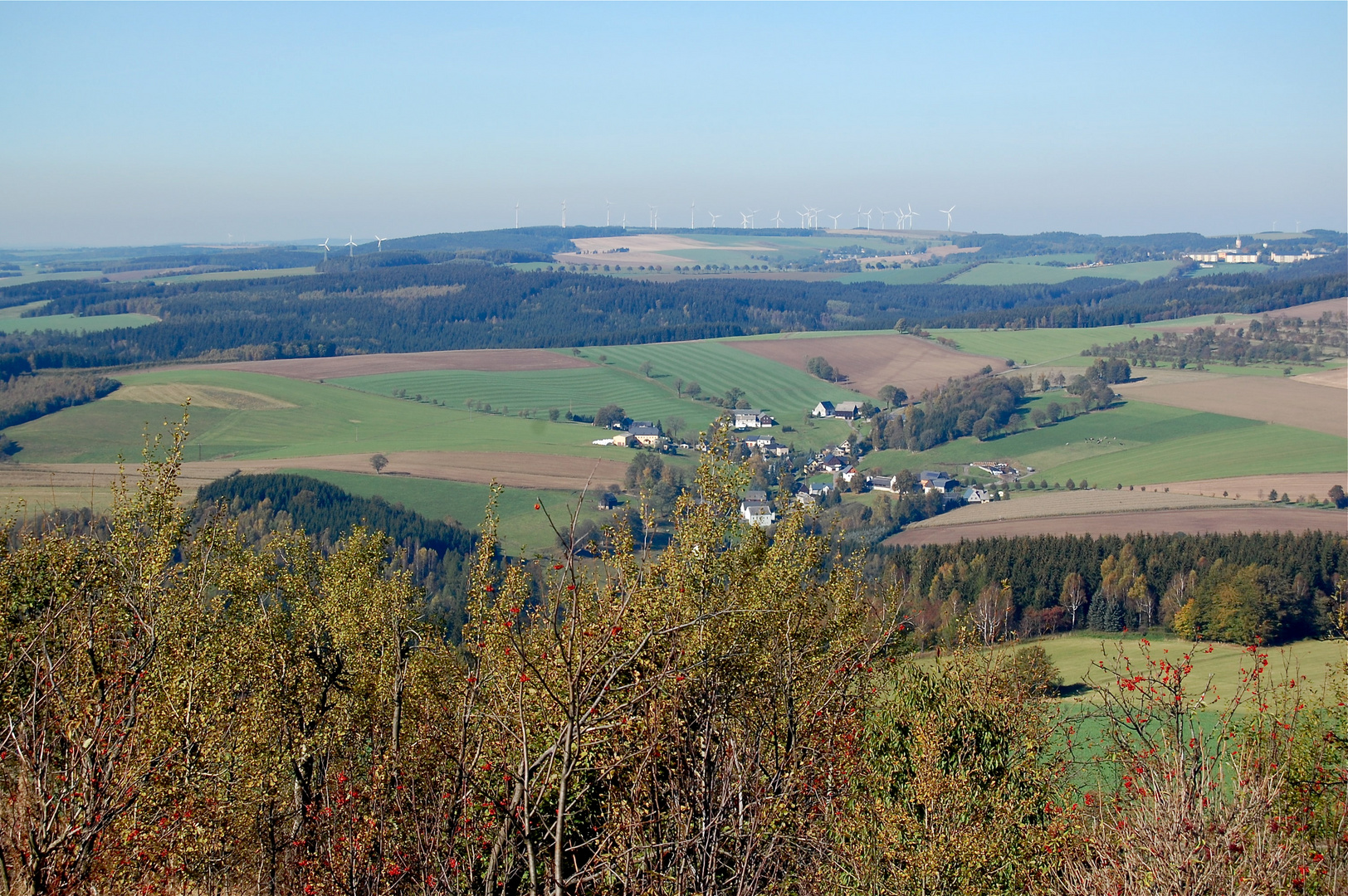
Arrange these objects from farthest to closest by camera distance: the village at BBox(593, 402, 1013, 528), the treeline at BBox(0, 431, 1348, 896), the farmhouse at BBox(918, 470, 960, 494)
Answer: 1. the farmhouse at BBox(918, 470, 960, 494)
2. the village at BBox(593, 402, 1013, 528)
3. the treeline at BBox(0, 431, 1348, 896)

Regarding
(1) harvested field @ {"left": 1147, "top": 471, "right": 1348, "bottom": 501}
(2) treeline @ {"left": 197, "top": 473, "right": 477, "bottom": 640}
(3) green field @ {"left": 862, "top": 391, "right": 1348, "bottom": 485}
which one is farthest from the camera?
(3) green field @ {"left": 862, "top": 391, "right": 1348, "bottom": 485}

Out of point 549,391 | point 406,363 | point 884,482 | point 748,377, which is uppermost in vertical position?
point 406,363

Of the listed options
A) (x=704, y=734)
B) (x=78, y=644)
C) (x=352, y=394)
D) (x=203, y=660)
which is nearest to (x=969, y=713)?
(x=704, y=734)

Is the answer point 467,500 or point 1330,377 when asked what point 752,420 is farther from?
point 1330,377

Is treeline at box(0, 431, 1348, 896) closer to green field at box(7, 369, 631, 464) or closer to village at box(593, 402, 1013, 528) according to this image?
village at box(593, 402, 1013, 528)

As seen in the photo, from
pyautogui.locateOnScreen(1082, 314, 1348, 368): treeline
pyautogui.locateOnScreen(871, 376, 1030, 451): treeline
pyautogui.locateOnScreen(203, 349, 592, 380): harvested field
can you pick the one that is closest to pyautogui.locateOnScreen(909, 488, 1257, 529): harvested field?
pyautogui.locateOnScreen(871, 376, 1030, 451): treeline

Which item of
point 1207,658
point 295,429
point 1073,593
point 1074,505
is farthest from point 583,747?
point 295,429
